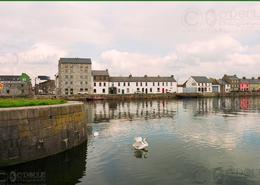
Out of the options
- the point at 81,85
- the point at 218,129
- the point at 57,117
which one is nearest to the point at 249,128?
the point at 218,129

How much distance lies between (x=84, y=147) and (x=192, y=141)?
939 centimetres

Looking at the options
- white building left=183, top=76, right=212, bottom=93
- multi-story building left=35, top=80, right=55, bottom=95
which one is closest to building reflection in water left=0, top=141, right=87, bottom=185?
white building left=183, top=76, right=212, bottom=93

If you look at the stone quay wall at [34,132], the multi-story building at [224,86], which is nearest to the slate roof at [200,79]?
the multi-story building at [224,86]

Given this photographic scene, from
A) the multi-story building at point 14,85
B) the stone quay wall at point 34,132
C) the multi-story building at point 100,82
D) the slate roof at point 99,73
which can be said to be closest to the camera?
the stone quay wall at point 34,132

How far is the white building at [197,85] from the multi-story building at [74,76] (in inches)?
2014

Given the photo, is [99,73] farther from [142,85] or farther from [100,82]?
[142,85]

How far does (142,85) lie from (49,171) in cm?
11128

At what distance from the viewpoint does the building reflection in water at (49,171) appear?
49.9 ft

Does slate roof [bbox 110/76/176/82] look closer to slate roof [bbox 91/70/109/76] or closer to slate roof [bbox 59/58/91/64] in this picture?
slate roof [bbox 91/70/109/76]

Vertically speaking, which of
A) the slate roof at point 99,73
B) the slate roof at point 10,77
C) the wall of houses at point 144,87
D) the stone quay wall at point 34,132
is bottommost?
the stone quay wall at point 34,132

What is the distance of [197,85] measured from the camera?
139125 mm

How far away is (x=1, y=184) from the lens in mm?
14602

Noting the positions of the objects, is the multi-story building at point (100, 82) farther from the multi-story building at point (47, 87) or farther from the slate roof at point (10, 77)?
the multi-story building at point (47, 87)

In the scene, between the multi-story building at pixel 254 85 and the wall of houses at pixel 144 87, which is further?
the multi-story building at pixel 254 85
